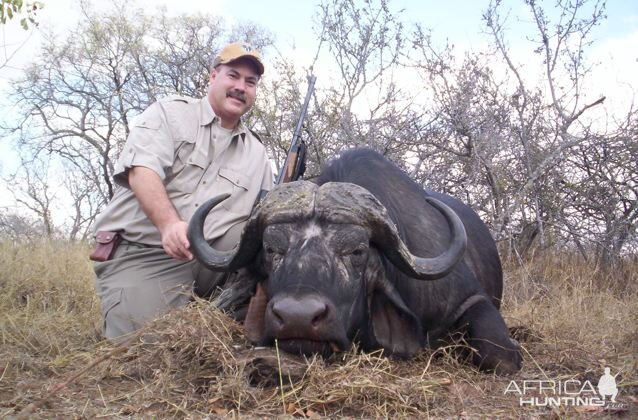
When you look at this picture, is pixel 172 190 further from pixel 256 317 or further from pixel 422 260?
pixel 422 260

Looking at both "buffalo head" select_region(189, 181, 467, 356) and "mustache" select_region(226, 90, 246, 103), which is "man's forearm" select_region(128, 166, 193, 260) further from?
"mustache" select_region(226, 90, 246, 103)

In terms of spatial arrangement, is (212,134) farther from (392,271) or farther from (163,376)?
(163,376)

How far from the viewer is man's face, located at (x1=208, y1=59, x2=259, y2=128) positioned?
5359mm

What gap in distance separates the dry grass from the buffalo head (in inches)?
5.7

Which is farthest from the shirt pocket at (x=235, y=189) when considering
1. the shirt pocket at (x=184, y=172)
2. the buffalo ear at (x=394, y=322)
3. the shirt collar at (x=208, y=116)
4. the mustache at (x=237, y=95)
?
the buffalo ear at (x=394, y=322)

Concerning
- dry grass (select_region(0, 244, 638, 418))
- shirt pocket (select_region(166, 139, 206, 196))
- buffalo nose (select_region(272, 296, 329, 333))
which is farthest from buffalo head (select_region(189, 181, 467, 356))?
shirt pocket (select_region(166, 139, 206, 196))

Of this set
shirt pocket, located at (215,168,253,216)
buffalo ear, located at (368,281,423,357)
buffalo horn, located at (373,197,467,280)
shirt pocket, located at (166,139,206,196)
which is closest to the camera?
buffalo horn, located at (373,197,467,280)

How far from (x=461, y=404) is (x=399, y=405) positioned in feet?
1.21

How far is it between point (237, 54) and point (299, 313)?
2.98 metres

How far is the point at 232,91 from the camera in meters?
5.37

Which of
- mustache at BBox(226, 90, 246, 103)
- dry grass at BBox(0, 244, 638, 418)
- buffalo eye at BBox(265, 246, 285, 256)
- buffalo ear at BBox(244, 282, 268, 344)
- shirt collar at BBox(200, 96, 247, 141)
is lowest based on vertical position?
dry grass at BBox(0, 244, 638, 418)

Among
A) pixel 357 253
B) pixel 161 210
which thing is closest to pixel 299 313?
pixel 357 253

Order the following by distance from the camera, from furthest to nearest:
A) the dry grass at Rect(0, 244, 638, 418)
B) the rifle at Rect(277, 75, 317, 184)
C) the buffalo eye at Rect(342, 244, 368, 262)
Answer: the rifle at Rect(277, 75, 317, 184)
the buffalo eye at Rect(342, 244, 368, 262)
the dry grass at Rect(0, 244, 638, 418)

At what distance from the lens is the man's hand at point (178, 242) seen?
4059 millimetres
